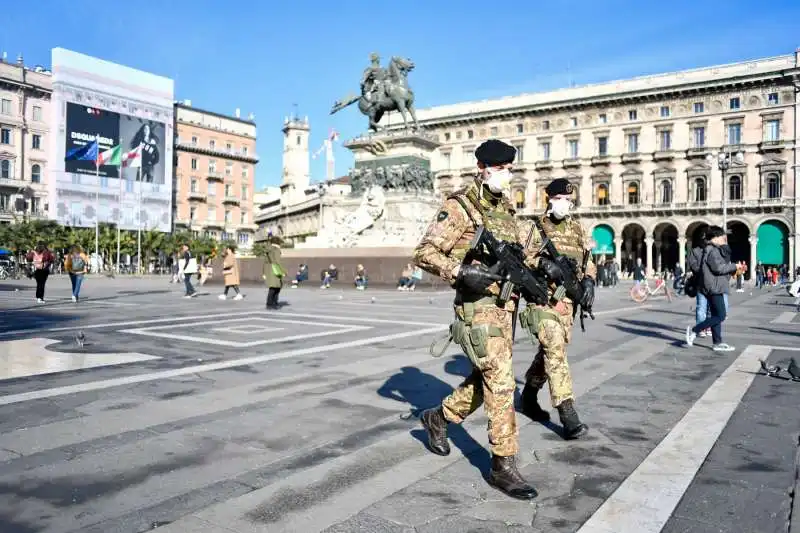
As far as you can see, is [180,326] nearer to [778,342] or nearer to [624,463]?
[624,463]

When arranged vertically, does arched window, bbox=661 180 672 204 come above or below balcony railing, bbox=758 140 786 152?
below

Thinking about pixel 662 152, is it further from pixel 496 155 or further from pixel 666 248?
pixel 496 155

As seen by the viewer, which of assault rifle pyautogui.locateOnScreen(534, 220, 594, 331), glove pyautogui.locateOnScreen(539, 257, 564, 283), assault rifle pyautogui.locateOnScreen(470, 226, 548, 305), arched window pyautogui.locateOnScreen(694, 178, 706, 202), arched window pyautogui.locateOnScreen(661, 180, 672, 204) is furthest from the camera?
arched window pyautogui.locateOnScreen(661, 180, 672, 204)

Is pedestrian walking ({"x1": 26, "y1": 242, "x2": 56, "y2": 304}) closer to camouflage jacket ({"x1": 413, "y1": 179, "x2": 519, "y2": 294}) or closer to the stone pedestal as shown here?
the stone pedestal

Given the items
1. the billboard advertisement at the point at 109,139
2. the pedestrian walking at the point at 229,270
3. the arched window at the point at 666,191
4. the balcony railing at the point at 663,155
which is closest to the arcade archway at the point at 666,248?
the arched window at the point at 666,191

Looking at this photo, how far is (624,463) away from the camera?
4.04 m

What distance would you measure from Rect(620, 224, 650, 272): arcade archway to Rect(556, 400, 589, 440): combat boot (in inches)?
2486

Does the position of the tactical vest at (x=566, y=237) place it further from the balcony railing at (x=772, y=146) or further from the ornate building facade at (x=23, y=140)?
the ornate building facade at (x=23, y=140)

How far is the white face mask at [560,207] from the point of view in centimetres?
508

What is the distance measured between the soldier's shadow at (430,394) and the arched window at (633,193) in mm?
59341

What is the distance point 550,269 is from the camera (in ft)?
14.4

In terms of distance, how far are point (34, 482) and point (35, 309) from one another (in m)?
12.8

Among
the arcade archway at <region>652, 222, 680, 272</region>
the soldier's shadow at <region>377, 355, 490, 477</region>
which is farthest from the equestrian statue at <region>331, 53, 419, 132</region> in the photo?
the arcade archway at <region>652, 222, 680, 272</region>

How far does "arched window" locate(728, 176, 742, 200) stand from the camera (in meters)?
57.0
